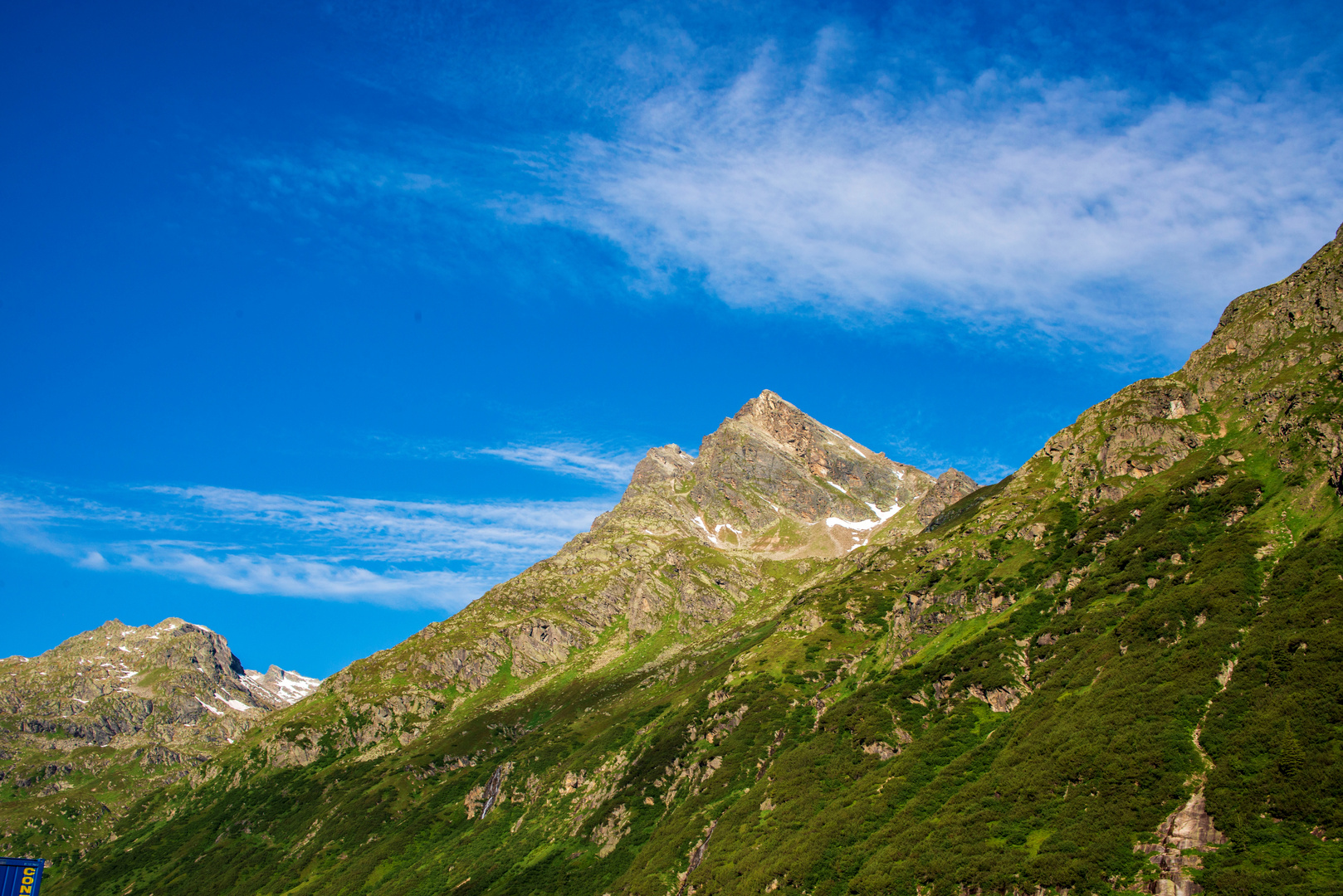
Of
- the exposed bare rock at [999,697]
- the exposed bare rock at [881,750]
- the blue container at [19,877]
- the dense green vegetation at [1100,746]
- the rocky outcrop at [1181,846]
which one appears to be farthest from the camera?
the exposed bare rock at [881,750]

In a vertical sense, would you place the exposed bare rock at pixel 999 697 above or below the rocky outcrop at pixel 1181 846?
above

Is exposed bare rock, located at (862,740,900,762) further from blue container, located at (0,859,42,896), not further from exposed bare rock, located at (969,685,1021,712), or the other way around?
blue container, located at (0,859,42,896)

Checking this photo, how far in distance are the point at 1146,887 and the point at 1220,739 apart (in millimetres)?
27132

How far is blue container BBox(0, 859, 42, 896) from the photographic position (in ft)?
291

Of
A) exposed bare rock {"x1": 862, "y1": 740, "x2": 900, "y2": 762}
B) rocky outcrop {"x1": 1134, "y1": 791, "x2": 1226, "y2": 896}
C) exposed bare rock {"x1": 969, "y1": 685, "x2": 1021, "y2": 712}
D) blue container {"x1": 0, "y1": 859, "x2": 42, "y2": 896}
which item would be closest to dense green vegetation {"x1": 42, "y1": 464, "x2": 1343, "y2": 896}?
exposed bare rock {"x1": 862, "y1": 740, "x2": 900, "y2": 762}

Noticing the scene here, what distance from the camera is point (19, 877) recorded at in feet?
295

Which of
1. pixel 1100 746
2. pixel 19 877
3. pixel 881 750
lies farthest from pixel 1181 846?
pixel 19 877

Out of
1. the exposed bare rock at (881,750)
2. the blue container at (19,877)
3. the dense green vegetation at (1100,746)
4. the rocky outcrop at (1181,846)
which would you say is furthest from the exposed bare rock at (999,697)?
the blue container at (19,877)

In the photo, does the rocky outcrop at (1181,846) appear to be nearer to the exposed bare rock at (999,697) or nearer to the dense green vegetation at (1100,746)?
the dense green vegetation at (1100,746)

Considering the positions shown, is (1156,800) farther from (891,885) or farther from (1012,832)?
(891,885)

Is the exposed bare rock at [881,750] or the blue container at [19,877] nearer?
the blue container at [19,877]

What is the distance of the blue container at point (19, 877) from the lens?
88.7 meters

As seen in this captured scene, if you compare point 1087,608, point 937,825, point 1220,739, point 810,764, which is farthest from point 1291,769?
point 810,764

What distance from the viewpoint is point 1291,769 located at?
10850 cm
